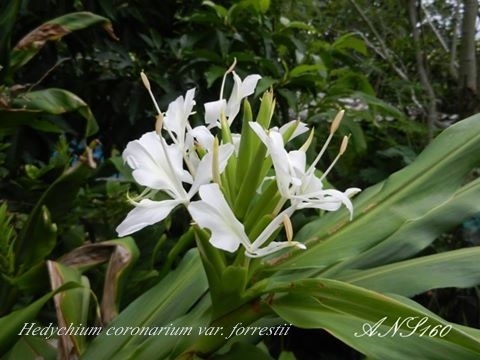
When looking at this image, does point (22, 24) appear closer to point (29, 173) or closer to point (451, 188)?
point (29, 173)

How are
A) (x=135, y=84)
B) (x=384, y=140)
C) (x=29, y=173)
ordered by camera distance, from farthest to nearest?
(x=384, y=140), (x=135, y=84), (x=29, y=173)

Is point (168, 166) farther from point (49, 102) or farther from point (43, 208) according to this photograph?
point (49, 102)

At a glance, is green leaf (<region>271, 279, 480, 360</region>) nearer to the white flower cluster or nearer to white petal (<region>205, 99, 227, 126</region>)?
the white flower cluster

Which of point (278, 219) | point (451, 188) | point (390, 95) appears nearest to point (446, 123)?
point (390, 95)

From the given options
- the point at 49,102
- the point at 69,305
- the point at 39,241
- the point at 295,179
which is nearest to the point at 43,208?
the point at 39,241

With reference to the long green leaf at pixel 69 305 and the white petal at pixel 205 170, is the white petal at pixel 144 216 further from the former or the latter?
the long green leaf at pixel 69 305

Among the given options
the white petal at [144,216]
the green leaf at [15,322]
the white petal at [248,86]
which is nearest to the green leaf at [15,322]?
the green leaf at [15,322]
